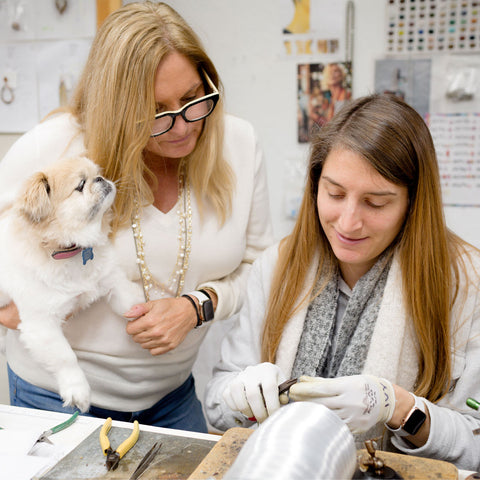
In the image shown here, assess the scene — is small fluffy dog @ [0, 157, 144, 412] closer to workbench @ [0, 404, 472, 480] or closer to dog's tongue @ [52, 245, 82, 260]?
dog's tongue @ [52, 245, 82, 260]

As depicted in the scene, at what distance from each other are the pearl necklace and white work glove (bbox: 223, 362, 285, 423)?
0.44 meters

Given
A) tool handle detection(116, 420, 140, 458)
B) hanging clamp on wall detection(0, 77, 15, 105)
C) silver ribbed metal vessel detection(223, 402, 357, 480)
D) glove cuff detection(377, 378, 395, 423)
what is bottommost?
tool handle detection(116, 420, 140, 458)

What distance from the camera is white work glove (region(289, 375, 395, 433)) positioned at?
896 millimetres

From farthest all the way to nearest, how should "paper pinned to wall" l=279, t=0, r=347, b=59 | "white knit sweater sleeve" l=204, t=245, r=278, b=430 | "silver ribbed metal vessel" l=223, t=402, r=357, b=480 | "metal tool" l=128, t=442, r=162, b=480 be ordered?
1. "paper pinned to wall" l=279, t=0, r=347, b=59
2. "white knit sweater sleeve" l=204, t=245, r=278, b=430
3. "metal tool" l=128, t=442, r=162, b=480
4. "silver ribbed metal vessel" l=223, t=402, r=357, b=480

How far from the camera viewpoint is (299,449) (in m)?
0.59

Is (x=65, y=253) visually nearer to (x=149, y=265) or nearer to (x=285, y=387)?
(x=149, y=265)

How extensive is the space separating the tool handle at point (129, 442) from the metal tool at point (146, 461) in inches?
1.7

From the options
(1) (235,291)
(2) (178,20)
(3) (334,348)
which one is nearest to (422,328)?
(3) (334,348)

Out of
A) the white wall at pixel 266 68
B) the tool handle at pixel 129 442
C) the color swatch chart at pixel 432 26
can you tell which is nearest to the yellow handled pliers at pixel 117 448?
the tool handle at pixel 129 442

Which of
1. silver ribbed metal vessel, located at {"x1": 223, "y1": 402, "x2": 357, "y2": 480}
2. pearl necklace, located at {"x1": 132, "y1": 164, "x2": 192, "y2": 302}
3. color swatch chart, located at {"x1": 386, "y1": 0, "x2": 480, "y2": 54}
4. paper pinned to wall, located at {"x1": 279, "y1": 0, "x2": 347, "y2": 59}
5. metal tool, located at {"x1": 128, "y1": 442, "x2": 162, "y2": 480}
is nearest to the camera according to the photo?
silver ribbed metal vessel, located at {"x1": 223, "y1": 402, "x2": 357, "y2": 480}

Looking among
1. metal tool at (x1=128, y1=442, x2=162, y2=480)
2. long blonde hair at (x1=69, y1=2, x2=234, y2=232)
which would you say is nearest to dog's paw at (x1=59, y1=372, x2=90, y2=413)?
metal tool at (x1=128, y1=442, x2=162, y2=480)

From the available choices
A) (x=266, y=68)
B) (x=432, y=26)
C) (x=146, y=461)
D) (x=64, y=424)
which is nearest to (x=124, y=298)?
(x=64, y=424)

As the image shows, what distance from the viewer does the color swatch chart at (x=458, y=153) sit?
2.21m

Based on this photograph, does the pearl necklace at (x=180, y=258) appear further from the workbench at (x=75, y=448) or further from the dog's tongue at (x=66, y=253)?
the workbench at (x=75, y=448)
